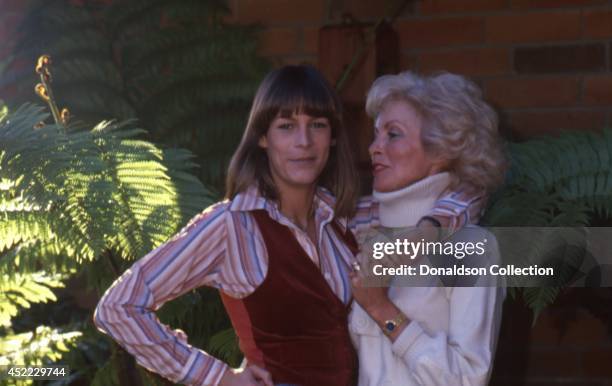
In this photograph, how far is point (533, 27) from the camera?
3723 millimetres

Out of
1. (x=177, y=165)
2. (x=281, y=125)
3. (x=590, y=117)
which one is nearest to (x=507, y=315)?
(x=590, y=117)

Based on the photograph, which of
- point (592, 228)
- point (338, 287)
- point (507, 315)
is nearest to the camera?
point (338, 287)

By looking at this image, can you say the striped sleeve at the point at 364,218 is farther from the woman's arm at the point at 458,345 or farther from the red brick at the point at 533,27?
the red brick at the point at 533,27

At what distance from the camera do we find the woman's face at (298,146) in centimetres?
244

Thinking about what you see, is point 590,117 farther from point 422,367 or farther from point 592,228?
point 422,367

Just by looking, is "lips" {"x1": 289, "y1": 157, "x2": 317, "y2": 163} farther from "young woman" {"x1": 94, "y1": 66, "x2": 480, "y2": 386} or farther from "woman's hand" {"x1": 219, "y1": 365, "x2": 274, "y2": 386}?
"woman's hand" {"x1": 219, "y1": 365, "x2": 274, "y2": 386}

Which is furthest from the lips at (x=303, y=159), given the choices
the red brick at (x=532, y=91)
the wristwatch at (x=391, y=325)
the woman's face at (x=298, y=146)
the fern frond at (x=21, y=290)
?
the red brick at (x=532, y=91)

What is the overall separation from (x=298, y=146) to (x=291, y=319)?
1.22ft

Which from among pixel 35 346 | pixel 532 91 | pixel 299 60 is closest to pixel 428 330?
pixel 35 346

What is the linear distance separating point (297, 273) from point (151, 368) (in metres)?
0.37

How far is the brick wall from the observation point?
3.69 m

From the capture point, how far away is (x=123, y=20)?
4.09 m

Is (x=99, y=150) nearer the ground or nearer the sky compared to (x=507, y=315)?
nearer the sky

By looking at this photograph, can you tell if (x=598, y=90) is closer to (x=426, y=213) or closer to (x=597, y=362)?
(x=597, y=362)
